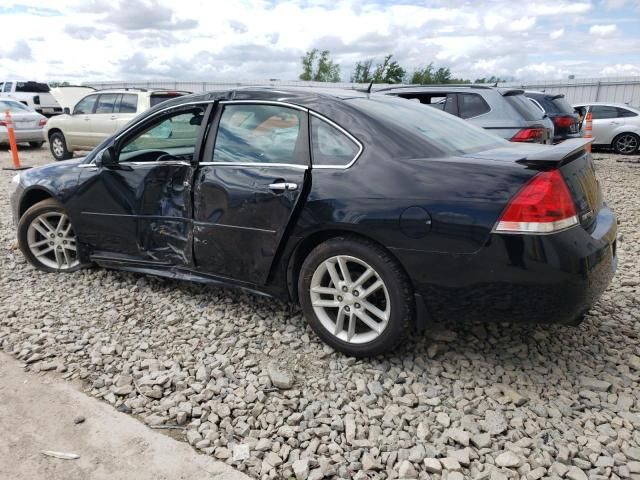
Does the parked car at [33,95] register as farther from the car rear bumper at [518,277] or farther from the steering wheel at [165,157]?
the car rear bumper at [518,277]

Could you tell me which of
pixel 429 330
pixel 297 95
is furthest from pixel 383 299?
pixel 297 95

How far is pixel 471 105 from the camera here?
24.7 feet

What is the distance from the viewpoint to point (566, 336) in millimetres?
3311

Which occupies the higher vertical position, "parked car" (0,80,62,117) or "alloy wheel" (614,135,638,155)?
"parked car" (0,80,62,117)

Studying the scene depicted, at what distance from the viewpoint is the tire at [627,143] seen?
13.5 m

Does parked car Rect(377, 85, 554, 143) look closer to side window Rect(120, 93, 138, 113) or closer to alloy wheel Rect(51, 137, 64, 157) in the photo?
side window Rect(120, 93, 138, 113)

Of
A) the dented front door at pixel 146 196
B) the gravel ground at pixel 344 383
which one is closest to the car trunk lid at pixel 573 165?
the gravel ground at pixel 344 383

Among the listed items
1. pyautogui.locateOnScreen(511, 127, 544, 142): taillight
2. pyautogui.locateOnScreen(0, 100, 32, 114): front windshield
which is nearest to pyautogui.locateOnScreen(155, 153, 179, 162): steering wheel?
pyautogui.locateOnScreen(511, 127, 544, 142): taillight

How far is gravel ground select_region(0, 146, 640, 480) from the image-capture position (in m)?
2.35

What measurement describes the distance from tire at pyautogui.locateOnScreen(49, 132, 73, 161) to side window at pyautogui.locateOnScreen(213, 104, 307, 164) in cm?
1063

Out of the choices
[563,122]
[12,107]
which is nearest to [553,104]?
[563,122]

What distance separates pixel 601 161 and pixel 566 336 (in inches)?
410

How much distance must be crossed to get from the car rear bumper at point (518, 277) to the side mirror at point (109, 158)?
2364mm

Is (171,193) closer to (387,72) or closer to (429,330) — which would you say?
(429,330)
